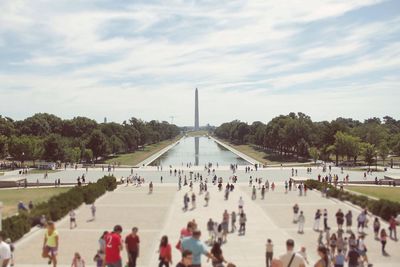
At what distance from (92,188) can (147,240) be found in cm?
1696

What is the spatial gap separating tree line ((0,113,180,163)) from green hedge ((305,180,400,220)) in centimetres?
5026

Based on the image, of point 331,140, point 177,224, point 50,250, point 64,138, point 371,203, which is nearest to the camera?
point 50,250

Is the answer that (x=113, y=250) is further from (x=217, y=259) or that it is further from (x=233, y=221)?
(x=233, y=221)

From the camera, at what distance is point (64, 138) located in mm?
95188

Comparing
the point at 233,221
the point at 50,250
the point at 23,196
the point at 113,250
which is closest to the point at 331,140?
the point at 23,196

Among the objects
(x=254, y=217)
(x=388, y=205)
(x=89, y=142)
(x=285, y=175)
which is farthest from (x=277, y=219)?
(x=89, y=142)

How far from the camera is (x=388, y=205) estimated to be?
96.7 ft

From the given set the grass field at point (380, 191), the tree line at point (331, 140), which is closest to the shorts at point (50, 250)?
the grass field at point (380, 191)

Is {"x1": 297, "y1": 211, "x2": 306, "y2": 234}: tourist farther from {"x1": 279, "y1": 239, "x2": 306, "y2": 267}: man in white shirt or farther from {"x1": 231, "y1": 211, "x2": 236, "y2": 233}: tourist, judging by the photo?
{"x1": 279, "y1": 239, "x2": 306, "y2": 267}: man in white shirt

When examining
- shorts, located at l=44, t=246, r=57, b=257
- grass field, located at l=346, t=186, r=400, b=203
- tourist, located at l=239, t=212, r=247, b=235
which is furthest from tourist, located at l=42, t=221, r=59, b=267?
grass field, located at l=346, t=186, r=400, b=203

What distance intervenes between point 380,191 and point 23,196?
35436mm

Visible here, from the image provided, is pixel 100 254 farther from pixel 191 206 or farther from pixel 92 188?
pixel 92 188

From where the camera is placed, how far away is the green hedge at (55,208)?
933 inches

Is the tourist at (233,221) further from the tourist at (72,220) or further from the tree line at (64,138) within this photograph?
the tree line at (64,138)
